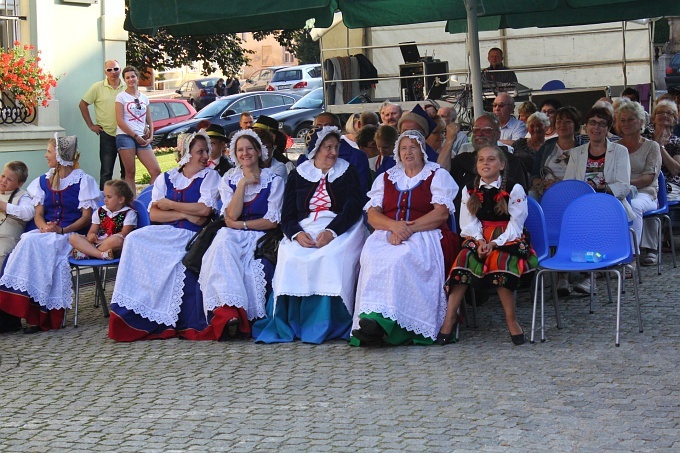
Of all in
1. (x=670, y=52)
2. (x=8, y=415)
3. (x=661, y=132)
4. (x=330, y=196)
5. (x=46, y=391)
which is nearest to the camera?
(x=8, y=415)

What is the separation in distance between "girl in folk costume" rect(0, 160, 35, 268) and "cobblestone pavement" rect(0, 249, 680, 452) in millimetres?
975

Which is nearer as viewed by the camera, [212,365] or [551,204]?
[212,365]

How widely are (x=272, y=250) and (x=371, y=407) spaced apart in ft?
8.33

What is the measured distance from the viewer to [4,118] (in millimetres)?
12711

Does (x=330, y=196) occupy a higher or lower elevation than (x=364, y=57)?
lower

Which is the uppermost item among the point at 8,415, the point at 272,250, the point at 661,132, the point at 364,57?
the point at 364,57

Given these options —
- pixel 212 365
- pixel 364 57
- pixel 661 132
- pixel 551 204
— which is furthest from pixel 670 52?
pixel 212 365

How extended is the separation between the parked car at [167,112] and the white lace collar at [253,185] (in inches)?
767

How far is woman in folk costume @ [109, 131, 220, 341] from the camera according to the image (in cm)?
814

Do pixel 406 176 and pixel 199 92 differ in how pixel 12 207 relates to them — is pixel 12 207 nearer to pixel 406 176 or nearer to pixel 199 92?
pixel 406 176

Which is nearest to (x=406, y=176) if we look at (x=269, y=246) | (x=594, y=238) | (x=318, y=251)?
(x=318, y=251)

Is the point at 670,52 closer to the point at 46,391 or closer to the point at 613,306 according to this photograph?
the point at 613,306

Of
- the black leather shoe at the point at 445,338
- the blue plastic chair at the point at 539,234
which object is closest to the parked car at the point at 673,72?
the blue plastic chair at the point at 539,234

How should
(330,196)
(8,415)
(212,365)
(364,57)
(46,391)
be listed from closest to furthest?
(8,415), (46,391), (212,365), (330,196), (364,57)
